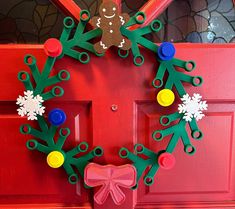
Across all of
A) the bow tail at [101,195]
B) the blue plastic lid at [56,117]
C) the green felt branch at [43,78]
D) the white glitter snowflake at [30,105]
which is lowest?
the bow tail at [101,195]

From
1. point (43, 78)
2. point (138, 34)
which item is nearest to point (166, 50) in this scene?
point (138, 34)

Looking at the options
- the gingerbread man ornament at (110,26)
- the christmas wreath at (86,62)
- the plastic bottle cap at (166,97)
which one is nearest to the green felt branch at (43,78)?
the christmas wreath at (86,62)

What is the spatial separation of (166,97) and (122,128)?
0.14 m

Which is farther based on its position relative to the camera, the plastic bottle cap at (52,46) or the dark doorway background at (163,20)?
the dark doorway background at (163,20)

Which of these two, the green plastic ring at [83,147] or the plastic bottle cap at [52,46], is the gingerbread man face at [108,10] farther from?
the green plastic ring at [83,147]

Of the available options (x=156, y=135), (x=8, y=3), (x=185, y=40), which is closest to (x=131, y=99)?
(x=156, y=135)

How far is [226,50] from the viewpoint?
0.69m

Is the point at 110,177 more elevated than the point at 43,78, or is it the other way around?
the point at 43,78

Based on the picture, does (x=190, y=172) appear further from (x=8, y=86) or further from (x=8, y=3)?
(x=8, y=3)

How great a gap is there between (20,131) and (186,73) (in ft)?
1.44

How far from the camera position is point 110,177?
0.67 metres

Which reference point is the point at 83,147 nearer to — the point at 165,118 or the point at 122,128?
the point at 122,128

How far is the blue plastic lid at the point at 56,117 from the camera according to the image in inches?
25.5

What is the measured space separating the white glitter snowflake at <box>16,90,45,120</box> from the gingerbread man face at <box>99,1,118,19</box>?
0.80 feet
